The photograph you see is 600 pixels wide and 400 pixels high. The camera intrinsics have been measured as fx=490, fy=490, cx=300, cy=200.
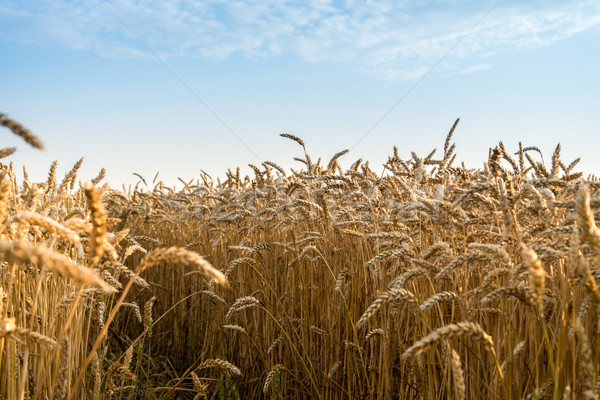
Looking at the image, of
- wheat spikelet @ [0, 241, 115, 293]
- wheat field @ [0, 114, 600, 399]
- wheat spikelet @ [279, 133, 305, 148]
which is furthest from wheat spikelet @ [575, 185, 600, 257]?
wheat spikelet @ [279, 133, 305, 148]

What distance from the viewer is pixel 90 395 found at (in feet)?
8.23

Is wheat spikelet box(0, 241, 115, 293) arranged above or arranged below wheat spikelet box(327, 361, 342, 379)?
above

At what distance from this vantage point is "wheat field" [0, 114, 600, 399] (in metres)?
1.33

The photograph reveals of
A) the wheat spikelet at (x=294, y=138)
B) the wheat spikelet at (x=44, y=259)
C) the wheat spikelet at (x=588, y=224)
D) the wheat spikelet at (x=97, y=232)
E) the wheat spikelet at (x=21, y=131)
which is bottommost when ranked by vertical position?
the wheat spikelet at (x=44, y=259)

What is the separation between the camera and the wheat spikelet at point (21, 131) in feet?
3.32

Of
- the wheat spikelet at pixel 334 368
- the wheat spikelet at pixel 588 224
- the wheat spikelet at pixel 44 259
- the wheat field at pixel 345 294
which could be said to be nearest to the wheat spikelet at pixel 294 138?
the wheat field at pixel 345 294

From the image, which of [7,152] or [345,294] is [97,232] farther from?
[345,294]

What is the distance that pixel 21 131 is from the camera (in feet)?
3.39

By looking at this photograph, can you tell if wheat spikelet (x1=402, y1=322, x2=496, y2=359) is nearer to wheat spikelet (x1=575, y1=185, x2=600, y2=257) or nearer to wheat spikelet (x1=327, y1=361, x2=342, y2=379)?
wheat spikelet (x1=575, y1=185, x2=600, y2=257)

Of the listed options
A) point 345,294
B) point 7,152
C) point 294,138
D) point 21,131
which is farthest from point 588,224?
point 294,138

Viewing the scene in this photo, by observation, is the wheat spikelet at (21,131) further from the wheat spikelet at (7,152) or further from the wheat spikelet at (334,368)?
the wheat spikelet at (334,368)

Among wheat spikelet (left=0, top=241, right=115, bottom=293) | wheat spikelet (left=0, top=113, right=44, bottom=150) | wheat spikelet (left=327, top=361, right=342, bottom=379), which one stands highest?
wheat spikelet (left=0, top=113, right=44, bottom=150)

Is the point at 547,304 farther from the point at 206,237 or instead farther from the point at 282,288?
the point at 206,237

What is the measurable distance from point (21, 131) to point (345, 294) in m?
2.29
